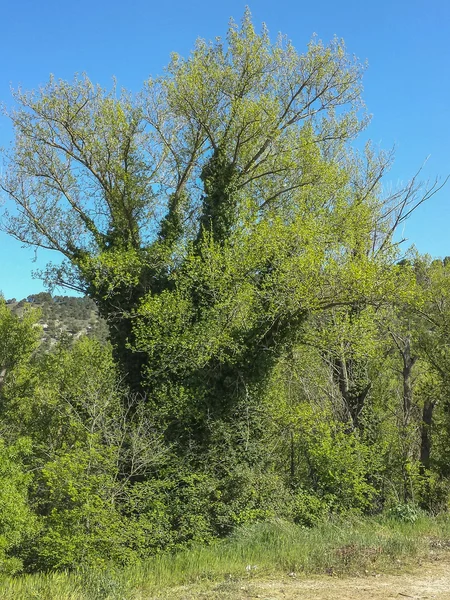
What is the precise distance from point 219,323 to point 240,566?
682 centimetres

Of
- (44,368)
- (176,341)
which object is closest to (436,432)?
(176,341)

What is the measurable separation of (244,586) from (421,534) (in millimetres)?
4812

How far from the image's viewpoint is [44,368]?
907 inches

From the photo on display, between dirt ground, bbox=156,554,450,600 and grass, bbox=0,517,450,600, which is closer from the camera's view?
dirt ground, bbox=156,554,450,600

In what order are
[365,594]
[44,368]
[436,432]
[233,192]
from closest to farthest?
[365,594] → [233,192] → [436,432] → [44,368]

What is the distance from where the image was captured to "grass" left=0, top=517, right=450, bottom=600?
659 cm

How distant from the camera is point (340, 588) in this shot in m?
Result: 6.48

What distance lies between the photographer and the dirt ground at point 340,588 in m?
6.12

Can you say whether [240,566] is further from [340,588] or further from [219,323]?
[219,323]

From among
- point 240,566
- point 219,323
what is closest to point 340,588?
point 240,566

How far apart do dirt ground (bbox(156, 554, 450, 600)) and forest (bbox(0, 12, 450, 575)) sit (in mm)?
4055

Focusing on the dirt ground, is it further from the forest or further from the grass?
the forest

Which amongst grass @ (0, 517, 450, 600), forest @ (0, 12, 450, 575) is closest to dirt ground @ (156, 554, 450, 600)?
grass @ (0, 517, 450, 600)

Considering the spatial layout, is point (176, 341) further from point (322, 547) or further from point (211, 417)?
point (322, 547)
